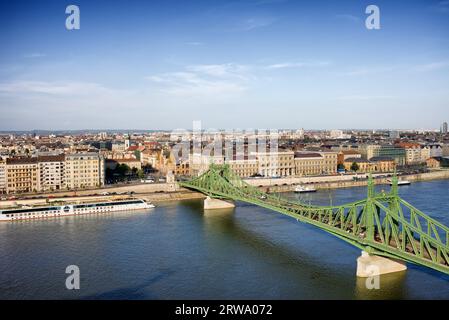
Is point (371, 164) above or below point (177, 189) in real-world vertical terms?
above

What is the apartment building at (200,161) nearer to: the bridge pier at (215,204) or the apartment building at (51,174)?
the apartment building at (51,174)

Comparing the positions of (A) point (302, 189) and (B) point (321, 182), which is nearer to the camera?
(A) point (302, 189)

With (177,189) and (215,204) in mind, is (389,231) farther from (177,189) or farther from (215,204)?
(177,189)

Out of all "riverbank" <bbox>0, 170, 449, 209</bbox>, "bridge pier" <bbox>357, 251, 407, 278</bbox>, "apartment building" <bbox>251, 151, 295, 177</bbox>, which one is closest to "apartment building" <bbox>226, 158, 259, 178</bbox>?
"apartment building" <bbox>251, 151, 295, 177</bbox>

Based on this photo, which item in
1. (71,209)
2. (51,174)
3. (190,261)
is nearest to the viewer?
(190,261)

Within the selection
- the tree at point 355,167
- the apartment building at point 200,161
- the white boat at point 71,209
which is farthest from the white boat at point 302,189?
the tree at point 355,167

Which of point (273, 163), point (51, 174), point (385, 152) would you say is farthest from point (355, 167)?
point (51, 174)
